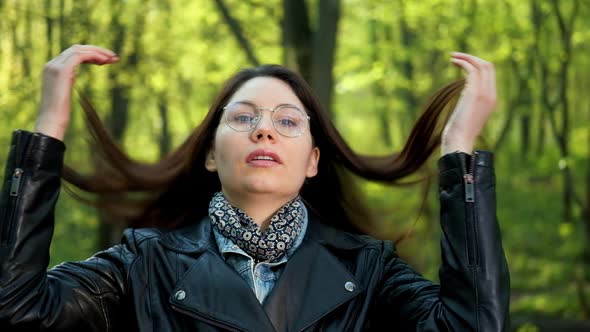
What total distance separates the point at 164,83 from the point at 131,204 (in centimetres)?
992

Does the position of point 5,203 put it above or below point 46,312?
above

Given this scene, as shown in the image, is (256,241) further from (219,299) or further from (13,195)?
(13,195)

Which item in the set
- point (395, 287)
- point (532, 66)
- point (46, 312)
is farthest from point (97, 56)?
point (532, 66)

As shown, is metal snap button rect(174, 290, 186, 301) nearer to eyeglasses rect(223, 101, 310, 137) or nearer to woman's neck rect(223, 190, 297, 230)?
woman's neck rect(223, 190, 297, 230)

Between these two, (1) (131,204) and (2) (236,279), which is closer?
(2) (236,279)

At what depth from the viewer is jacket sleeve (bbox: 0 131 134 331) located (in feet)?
8.27

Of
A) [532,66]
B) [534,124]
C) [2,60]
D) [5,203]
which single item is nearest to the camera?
[5,203]

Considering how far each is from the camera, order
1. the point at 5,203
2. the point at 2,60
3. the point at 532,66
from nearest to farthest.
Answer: the point at 5,203 → the point at 2,60 → the point at 532,66

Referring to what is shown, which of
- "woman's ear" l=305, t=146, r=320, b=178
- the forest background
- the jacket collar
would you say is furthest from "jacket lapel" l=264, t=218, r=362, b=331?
the forest background

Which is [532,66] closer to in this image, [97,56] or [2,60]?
[2,60]

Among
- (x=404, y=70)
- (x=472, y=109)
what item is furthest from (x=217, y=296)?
(x=404, y=70)

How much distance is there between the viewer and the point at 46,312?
8.54 feet

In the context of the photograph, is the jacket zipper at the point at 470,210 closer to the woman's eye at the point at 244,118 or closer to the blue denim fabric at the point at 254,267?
the blue denim fabric at the point at 254,267

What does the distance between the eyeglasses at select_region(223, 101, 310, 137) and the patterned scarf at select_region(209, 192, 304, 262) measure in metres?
0.30
